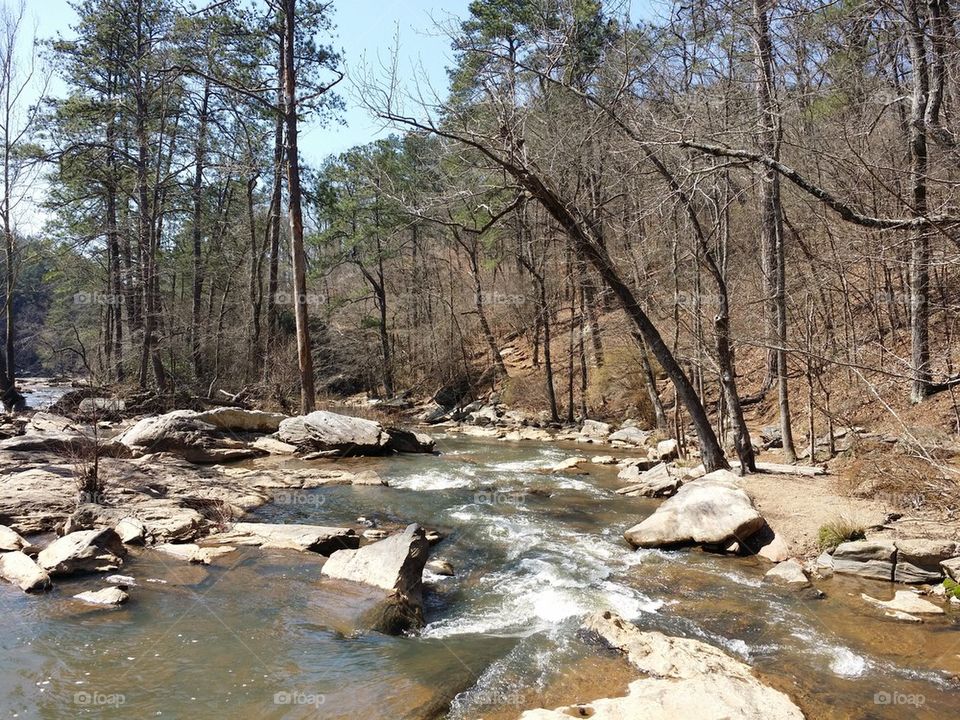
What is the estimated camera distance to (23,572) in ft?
18.4

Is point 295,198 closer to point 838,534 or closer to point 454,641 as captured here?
point 454,641

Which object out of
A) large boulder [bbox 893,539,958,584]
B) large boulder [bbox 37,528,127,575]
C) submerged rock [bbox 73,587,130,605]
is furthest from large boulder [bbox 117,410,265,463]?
large boulder [bbox 893,539,958,584]

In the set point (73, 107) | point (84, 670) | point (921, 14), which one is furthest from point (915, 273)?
point (73, 107)

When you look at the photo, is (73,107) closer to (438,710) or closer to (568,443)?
(568,443)

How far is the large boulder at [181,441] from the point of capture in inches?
445
